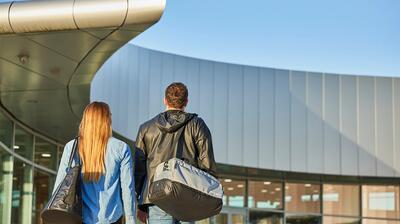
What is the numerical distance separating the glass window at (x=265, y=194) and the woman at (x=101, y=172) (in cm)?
1753

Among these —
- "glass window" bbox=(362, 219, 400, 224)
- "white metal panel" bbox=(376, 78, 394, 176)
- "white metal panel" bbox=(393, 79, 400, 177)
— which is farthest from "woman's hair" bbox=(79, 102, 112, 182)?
"glass window" bbox=(362, 219, 400, 224)

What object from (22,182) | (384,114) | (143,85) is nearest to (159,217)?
(22,182)

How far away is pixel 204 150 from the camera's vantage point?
4.93 metres

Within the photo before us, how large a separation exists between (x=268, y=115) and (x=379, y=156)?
11.0ft

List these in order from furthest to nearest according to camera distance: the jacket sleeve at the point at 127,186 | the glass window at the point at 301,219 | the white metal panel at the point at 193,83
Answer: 1. the glass window at the point at 301,219
2. the white metal panel at the point at 193,83
3. the jacket sleeve at the point at 127,186

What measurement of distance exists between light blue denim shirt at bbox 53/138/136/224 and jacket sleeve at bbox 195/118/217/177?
0.52m

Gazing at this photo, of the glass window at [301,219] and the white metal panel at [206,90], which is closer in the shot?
the white metal panel at [206,90]

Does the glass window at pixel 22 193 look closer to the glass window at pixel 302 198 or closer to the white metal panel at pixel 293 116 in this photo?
the white metal panel at pixel 293 116

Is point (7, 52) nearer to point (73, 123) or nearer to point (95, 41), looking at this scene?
point (95, 41)

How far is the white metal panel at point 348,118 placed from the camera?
19.6 meters

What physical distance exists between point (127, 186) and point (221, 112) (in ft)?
46.2

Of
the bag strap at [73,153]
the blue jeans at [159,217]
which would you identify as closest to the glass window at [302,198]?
the blue jeans at [159,217]

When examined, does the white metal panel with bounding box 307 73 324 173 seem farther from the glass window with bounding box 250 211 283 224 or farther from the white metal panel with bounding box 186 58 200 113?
the white metal panel with bounding box 186 58 200 113

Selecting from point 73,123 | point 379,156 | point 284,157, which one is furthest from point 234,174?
point 73,123
